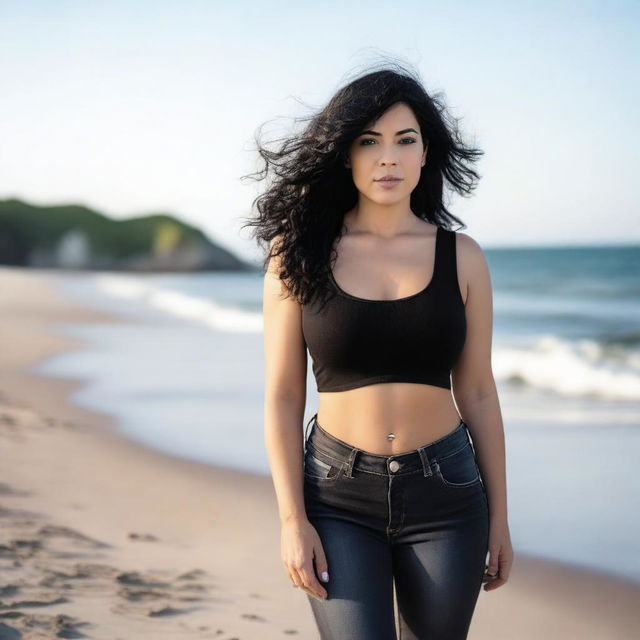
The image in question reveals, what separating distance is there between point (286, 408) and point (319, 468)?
17 centimetres

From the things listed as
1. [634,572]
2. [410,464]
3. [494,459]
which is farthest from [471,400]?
[634,572]

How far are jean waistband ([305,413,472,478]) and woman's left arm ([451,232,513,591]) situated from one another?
0.51 feet

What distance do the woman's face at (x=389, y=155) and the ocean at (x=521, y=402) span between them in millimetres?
2904

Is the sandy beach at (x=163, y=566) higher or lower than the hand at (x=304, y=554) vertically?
lower

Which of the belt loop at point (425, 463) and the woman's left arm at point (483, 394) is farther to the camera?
the woman's left arm at point (483, 394)

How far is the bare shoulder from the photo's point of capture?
244 centimetres

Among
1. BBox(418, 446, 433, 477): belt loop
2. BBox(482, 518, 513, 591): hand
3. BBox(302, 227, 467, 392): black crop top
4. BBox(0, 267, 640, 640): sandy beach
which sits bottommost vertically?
BBox(0, 267, 640, 640): sandy beach

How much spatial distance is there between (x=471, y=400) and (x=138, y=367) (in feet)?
30.4

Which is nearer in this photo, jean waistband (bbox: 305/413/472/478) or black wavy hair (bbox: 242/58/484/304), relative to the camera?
jean waistband (bbox: 305/413/472/478)

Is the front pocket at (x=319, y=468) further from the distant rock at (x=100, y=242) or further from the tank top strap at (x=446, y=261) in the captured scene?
the distant rock at (x=100, y=242)

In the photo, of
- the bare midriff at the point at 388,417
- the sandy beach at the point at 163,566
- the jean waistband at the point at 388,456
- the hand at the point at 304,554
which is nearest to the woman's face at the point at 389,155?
the bare midriff at the point at 388,417

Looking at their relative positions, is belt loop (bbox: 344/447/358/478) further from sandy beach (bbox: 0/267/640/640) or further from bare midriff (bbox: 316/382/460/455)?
sandy beach (bbox: 0/267/640/640)

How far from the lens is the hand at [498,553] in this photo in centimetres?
248

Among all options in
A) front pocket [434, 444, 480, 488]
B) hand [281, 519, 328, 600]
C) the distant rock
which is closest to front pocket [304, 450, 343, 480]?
hand [281, 519, 328, 600]
